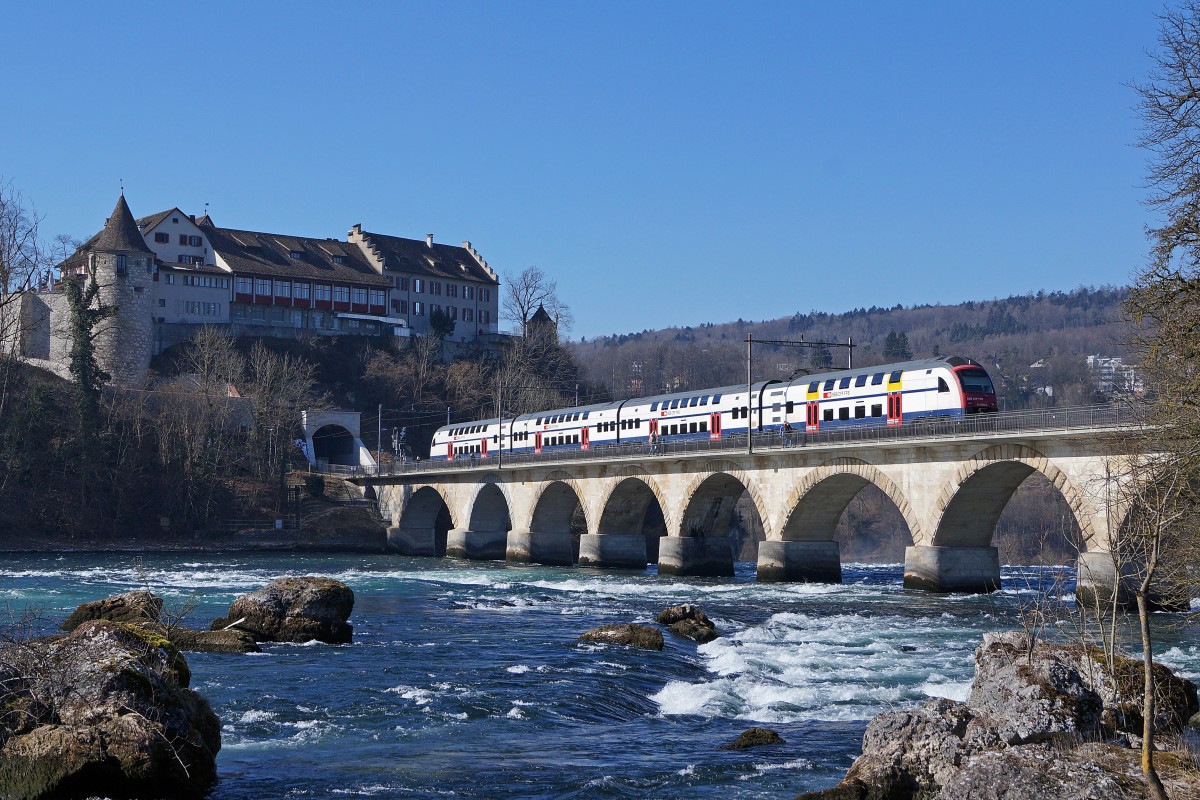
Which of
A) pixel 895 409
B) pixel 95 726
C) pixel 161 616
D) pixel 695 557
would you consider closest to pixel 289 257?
pixel 695 557

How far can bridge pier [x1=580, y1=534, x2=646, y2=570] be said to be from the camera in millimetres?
64062

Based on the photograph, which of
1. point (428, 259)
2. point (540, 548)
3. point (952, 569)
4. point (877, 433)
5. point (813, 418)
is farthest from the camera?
point (428, 259)

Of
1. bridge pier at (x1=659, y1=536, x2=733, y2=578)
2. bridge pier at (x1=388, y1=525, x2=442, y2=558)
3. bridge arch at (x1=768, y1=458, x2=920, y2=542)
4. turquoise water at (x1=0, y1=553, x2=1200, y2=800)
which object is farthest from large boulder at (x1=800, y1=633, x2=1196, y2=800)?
bridge pier at (x1=388, y1=525, x2=442, y2=558)

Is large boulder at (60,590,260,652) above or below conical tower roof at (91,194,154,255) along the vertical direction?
below

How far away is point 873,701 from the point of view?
2188 centimetres

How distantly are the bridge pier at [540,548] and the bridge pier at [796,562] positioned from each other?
68.1ft

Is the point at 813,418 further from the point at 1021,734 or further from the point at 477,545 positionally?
the point at 1021,734

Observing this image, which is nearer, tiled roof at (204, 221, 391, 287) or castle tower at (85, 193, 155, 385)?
castle tower at (85, 193, 155, 385)

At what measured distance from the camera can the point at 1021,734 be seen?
46.5 feet

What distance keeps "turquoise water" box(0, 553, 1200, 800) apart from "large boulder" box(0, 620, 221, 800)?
1.12 meters

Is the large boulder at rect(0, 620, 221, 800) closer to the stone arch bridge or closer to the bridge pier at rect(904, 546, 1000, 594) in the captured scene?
the stone arch bridge

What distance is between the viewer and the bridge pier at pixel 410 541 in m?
83.4

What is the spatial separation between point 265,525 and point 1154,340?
6933 cm

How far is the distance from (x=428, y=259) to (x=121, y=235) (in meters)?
35.2
